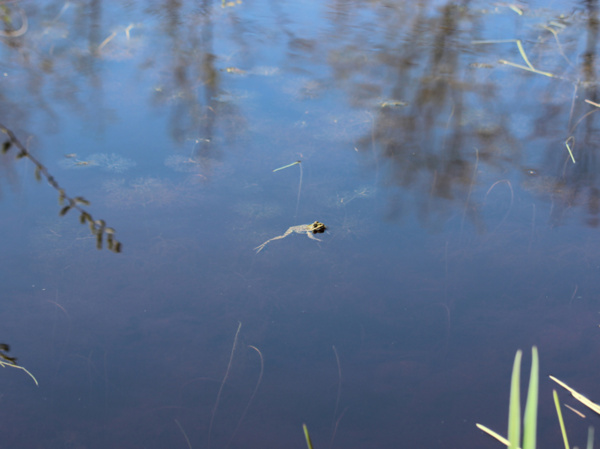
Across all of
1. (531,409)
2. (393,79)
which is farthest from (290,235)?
(393,79)

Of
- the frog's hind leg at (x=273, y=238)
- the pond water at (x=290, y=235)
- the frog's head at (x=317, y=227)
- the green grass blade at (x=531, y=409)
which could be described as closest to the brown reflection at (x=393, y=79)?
the pond water at (x=290, y=235)

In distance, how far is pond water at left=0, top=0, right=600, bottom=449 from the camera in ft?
4.81

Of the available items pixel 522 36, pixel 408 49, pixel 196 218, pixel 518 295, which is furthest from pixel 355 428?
pixel 522 36

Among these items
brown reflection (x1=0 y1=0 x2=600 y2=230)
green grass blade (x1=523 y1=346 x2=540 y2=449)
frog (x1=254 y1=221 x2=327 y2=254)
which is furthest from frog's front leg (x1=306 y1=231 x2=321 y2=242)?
green grass blade (x1=523 y1=346 x2=540 y2=449)

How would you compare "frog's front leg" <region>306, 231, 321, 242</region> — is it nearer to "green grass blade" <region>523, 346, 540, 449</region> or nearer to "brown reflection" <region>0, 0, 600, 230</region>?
"brown reflection" <region>0, 0, 600, 230</region>

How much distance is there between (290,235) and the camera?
6.41 feet

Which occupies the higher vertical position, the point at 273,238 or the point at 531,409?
the point at 531,409

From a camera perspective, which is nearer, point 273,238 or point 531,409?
point 531,409

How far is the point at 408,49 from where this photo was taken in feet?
10.6

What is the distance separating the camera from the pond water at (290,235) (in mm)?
1465

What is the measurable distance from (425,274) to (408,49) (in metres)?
1.82

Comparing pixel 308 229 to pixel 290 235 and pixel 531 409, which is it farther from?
pixel 531 409

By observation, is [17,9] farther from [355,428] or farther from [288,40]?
[355,428]

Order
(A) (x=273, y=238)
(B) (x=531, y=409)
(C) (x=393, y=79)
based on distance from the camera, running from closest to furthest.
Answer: (B) (x=531, y=409), (A) (x=273, y=238), (C) (x=393, y=79)
